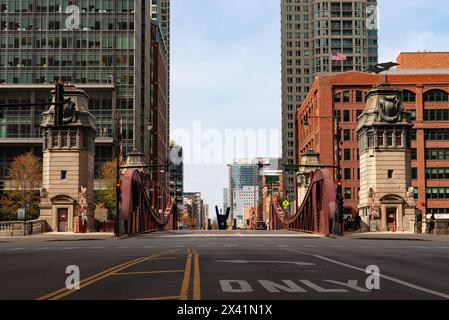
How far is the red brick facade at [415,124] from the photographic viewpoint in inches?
4734

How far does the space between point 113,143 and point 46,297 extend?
10828 cm

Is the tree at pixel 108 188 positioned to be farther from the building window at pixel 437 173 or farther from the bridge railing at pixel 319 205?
the building window at pixel 437 173

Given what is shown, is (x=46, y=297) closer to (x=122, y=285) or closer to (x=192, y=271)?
(x=122, y=285)

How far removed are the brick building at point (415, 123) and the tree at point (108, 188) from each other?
130 feet

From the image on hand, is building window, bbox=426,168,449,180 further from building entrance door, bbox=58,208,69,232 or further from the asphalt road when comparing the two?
the asphalt road

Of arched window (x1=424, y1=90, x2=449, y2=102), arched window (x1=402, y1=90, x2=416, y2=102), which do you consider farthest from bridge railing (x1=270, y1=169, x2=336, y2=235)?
arched window (x1=424, y1=90, x2=449, y2=102)

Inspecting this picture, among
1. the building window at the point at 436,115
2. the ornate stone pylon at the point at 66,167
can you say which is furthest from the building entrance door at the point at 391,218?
the building window at the point at 436,115

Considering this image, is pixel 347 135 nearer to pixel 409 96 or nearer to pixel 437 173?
pixel 409 96

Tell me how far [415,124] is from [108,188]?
56.1 m

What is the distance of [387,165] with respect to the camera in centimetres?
6406

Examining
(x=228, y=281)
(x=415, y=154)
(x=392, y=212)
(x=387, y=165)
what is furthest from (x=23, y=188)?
(x=228, y=281)

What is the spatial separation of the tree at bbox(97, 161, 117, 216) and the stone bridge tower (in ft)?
138

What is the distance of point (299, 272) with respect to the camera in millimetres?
17344

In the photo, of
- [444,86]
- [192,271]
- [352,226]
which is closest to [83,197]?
[352,226]
